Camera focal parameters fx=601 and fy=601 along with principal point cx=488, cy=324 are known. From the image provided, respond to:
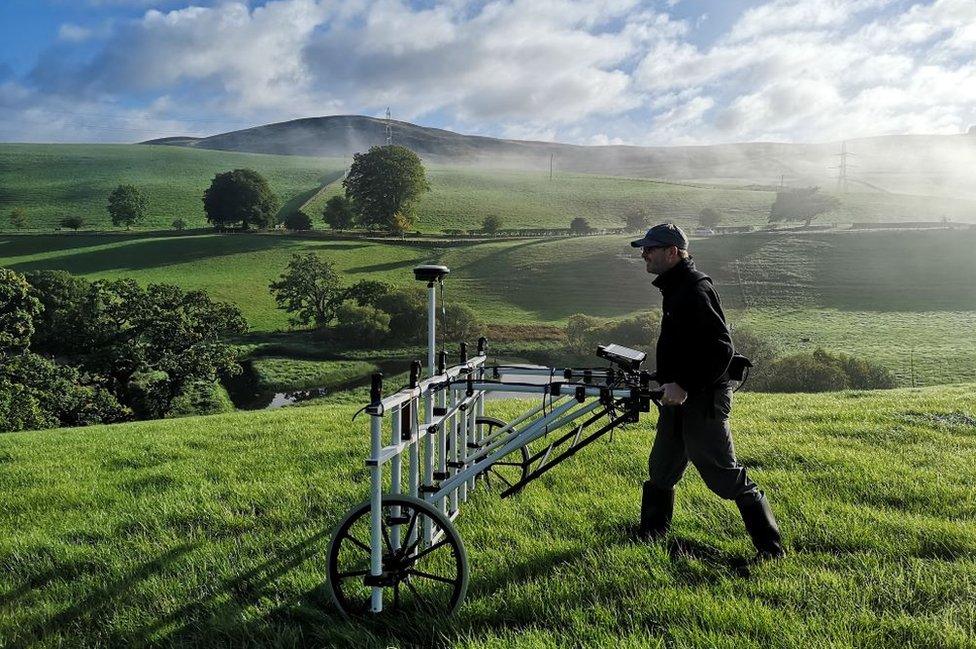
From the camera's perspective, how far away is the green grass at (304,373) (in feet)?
127

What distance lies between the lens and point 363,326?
151 ft

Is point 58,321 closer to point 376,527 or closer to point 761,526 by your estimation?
point 376,527

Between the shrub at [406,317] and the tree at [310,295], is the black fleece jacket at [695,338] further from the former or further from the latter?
the tree at [310,295]

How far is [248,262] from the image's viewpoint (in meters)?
66.9

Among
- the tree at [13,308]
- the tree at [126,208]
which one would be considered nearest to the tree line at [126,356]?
the tree at [13,308]

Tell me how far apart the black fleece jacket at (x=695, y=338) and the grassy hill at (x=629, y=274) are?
4054cm

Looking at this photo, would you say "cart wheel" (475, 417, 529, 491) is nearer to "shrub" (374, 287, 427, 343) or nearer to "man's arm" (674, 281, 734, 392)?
"man's arm" (674, 281, 734, 392)

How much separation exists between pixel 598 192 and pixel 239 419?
4572 inches

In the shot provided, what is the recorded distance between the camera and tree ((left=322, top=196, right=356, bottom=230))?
8725 centimetres

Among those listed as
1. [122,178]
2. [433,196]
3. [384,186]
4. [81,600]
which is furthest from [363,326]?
[122,178]

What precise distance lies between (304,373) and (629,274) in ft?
117

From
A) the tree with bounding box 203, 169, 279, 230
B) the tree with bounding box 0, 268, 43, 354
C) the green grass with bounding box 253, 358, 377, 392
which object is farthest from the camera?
the tree with bounding box 203, 169, 279, 230

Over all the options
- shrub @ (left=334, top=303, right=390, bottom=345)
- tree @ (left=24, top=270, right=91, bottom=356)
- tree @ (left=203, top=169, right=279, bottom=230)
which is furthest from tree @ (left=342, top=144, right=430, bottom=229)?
tree @ (left=24, top=270, right=91, bottom=356)

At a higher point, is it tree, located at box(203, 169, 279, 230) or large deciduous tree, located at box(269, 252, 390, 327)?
tree, located at box(203, 169, 279, 230)
